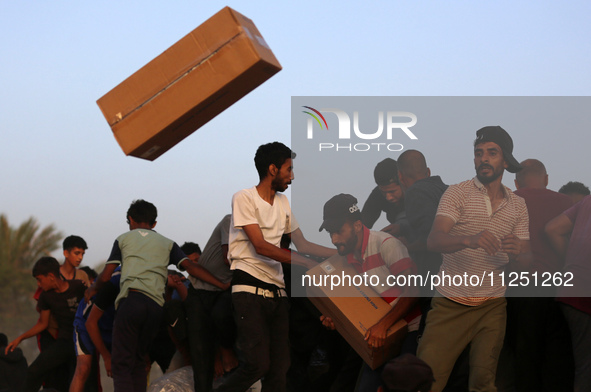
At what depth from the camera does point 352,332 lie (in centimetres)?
444

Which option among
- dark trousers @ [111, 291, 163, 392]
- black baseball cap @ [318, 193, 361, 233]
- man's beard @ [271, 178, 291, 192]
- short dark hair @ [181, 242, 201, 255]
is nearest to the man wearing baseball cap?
black baseball cap @ [318, 193, 361, 233]

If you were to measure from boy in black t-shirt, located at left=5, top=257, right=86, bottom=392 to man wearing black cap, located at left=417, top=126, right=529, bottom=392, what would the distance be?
14.4ft

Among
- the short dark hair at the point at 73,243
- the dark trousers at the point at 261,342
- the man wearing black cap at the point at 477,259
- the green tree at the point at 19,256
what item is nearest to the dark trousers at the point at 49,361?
the short dark hair at the point at 73,243

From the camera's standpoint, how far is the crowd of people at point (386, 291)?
402cm

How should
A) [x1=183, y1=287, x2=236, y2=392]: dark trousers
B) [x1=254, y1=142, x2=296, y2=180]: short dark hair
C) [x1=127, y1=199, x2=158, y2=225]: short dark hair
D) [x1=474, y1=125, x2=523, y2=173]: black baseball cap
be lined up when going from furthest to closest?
[x1=127, y1=199, x2=158, y2=225]: short dark hair < [x1=183, y1=287, x2=236, y2=392]: dark trousers < [x1=254, y1=142, x2=296, y2=180]: short dark hair < [x1=474, y1=125, x2=523, y2=173]: black baseball cap

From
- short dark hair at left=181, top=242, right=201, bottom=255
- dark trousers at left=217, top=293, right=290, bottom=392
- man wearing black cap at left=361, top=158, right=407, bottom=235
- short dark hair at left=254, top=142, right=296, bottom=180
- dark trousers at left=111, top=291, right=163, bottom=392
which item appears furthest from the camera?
short dark hair at left=181, top=242, right=201, bottom=255

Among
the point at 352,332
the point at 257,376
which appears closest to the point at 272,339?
the point at 257,376

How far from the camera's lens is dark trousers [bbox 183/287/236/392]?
18.3 ft

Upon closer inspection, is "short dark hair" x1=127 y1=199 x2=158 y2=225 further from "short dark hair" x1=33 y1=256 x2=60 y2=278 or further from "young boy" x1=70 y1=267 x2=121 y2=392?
"short dark hair" x1=33 y1=256 x2=60 y2=278

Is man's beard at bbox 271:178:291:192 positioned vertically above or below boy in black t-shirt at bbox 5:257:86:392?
above

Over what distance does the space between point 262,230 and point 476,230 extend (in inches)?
59.9

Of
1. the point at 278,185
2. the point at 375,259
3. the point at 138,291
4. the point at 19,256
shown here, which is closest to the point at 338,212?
the point at 375,259

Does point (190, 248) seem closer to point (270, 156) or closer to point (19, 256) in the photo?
point (270, 156)

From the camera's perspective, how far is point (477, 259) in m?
4.06
